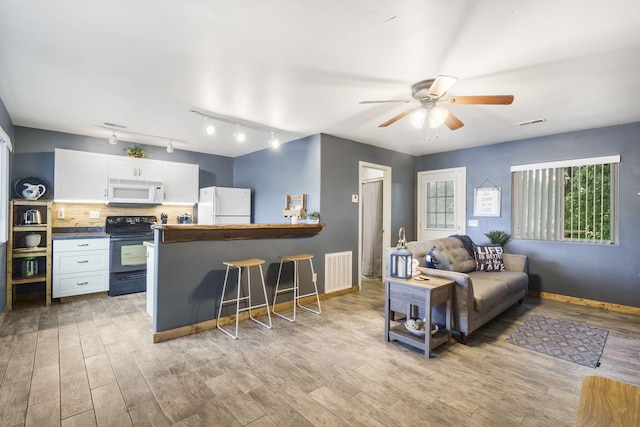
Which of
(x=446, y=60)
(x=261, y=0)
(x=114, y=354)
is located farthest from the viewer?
(x=114, y=354)

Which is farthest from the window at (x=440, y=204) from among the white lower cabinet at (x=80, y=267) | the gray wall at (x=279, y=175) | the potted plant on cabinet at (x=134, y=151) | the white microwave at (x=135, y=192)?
the white lower cabinet at (x=80, y=267)

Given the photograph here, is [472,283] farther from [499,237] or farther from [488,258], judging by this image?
[499,237]

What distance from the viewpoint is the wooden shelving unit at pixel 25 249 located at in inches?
150

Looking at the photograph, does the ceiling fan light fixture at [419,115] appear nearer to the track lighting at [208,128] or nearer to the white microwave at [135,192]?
the track lighting at [208,128]

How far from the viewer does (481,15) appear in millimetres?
1814

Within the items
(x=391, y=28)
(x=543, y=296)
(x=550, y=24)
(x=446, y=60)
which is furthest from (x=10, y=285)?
(x=543, y=296)

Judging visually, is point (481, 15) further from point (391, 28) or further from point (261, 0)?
point (261, 0)

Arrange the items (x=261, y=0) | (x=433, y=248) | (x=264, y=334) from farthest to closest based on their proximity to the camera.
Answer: (x=433, y=248)
(x=264, y=334)
(x=261, y=0)

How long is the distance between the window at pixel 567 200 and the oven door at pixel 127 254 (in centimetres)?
593

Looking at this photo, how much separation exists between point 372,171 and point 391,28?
4322 millimetres

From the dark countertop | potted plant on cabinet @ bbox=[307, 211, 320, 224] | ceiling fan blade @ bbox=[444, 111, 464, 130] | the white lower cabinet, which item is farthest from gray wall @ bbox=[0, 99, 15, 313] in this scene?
ceiling fan blade @ bbox=[444, 111, 464, 130]

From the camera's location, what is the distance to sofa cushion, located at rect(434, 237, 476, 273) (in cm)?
366

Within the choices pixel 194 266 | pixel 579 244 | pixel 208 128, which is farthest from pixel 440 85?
pixel 579 244

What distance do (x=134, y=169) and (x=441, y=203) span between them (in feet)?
17.9
